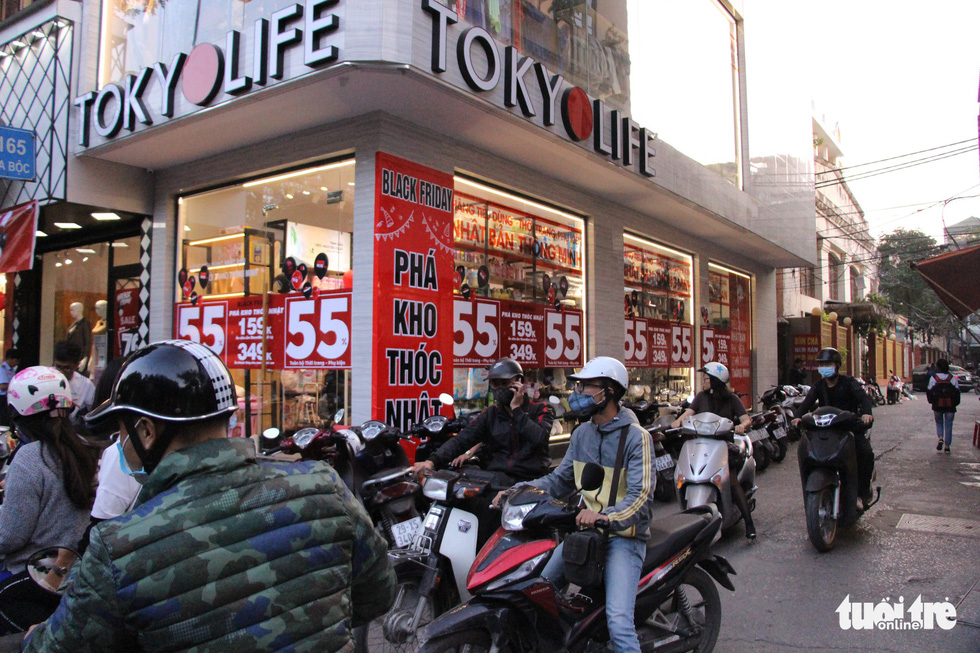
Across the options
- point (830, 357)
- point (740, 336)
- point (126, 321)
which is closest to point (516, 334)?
point (830, 357)

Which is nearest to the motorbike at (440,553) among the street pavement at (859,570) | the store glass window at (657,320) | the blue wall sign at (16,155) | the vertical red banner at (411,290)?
the street pavement at (859,570)

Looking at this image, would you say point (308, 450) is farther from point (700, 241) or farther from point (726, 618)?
point (700, 241)

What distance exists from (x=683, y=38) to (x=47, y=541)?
583 inches

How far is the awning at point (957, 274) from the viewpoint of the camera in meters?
10.1

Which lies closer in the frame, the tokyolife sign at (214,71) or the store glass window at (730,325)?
the tokyolife sign at (214,71)

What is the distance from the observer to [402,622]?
3.51 m

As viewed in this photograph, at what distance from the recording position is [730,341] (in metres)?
17.3

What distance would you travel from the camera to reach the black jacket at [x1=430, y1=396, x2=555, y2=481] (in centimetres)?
511

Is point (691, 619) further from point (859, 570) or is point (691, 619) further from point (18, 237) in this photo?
point (18, 237)

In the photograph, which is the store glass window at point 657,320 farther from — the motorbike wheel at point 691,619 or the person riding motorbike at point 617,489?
the person riding motorbike at point 617,489

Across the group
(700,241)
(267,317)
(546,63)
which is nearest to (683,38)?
(700,241)

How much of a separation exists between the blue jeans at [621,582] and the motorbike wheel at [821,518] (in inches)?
127

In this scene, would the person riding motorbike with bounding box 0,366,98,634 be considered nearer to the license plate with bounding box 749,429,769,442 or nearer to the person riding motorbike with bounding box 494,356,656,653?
the person riding motorbike with bounding box 494,356,656,653

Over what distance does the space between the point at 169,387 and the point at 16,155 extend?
9.82 metres
